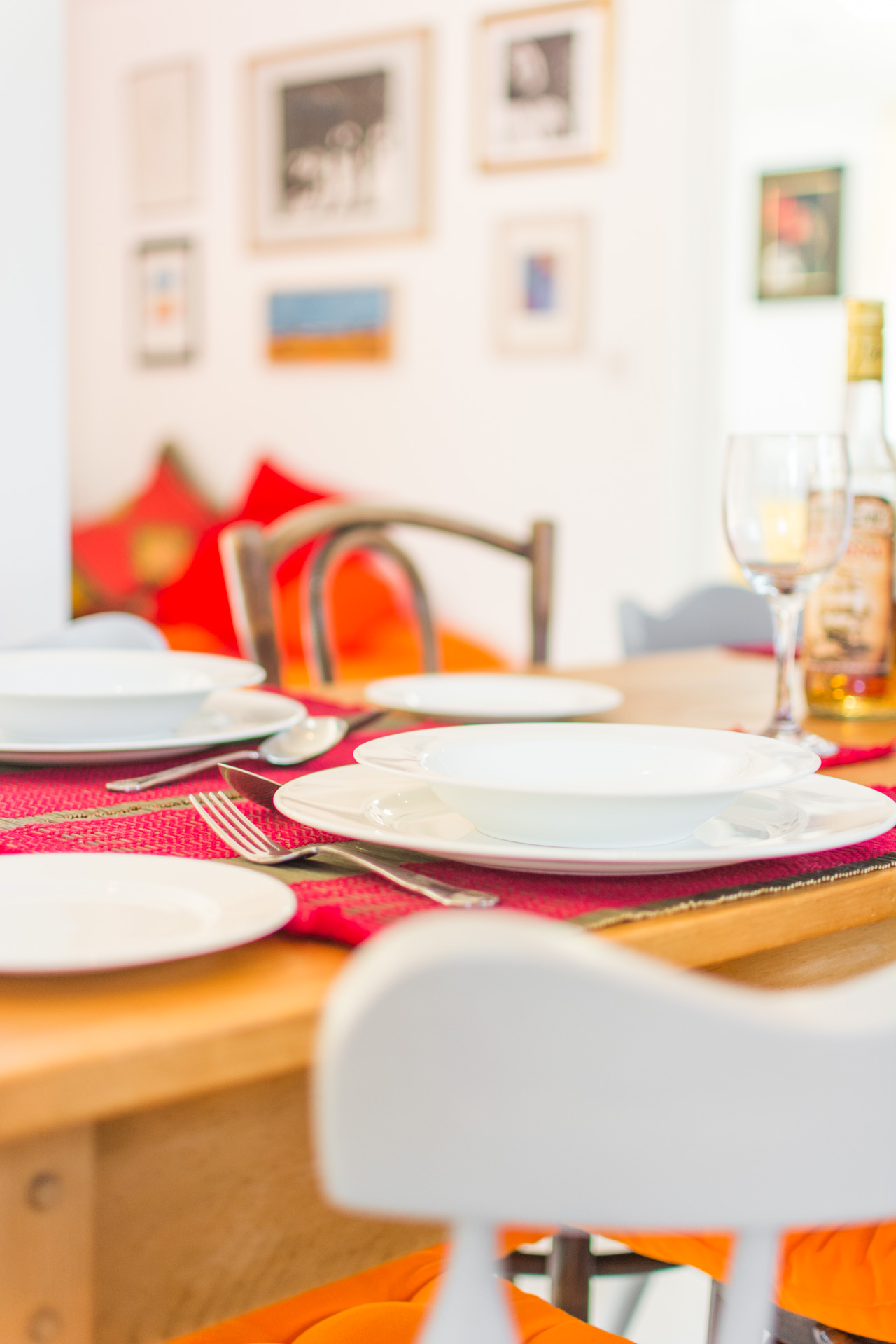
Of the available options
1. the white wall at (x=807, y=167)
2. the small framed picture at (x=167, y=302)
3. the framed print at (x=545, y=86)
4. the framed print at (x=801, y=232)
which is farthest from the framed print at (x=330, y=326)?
the framed print at (x=801, y=232)

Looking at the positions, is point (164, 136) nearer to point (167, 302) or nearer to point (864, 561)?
point (167, 302)

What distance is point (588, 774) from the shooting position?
691mm

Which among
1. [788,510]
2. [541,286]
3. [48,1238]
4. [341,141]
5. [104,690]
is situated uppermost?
[341,141]

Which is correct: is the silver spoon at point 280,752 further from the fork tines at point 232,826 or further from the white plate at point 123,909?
the white plate at point 123,909

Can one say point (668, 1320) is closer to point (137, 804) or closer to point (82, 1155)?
point (137, 804)

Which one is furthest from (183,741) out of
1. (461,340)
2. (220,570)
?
(461,340)

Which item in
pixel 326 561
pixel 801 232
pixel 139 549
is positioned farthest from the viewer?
pixel 801 232

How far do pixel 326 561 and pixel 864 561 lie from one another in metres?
0.74

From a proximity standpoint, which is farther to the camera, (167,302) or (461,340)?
(167,302)

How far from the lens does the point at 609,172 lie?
143 inches

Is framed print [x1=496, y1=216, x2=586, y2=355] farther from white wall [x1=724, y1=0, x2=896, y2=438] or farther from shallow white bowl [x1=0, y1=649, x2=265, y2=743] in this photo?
shallow white bowl [x1=0, y1=649, x2=265, y2=743]

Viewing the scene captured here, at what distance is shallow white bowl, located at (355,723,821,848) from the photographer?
57 cm

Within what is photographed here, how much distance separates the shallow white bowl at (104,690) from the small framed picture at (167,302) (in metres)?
3.74

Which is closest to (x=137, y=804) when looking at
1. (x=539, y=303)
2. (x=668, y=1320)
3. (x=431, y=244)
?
(x=668, y=1320)
